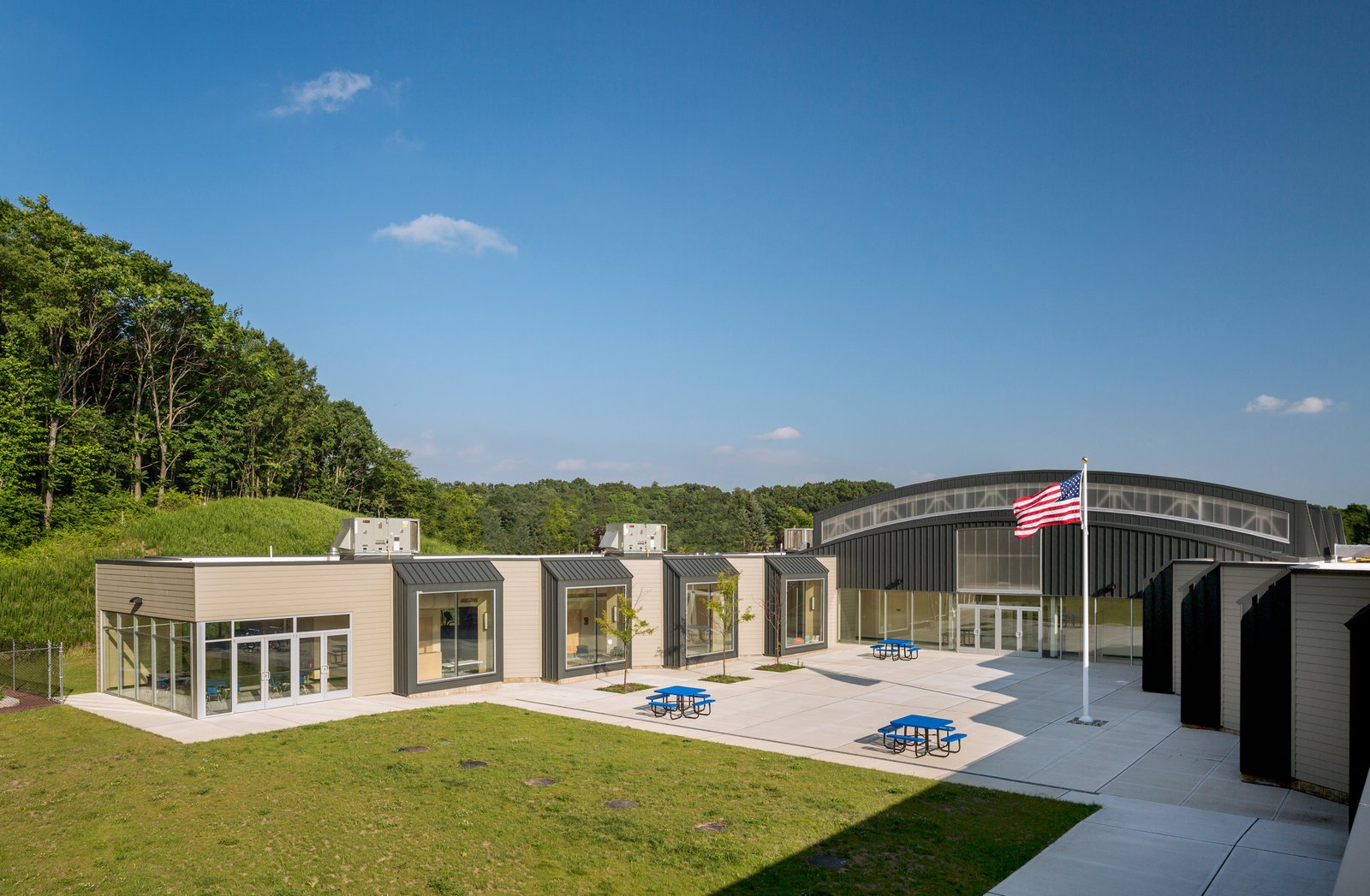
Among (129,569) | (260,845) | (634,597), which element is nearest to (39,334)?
(129,569)

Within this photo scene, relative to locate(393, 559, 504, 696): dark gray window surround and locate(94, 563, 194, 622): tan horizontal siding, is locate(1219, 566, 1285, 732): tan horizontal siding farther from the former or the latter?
locate(94, 563, 194, 622): tan horizontal siding

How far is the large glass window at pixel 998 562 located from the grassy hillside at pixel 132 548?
23232mm

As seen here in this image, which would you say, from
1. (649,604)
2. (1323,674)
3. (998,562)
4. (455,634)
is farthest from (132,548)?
(1323,674)

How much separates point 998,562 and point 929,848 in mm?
22539

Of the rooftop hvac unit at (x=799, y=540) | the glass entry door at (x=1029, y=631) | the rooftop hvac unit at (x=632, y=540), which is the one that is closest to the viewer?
the rooftop hvac unit at (x=632, y=540)

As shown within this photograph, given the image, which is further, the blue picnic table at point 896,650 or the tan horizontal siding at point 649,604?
the blue picnic table at point 896,650

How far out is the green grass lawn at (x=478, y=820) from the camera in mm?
9711

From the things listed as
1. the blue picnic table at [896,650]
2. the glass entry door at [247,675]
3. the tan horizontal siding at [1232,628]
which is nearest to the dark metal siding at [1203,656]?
the tan horizontal siding at [1232,628]

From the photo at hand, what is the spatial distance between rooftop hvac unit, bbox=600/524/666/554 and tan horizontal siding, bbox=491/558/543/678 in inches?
137

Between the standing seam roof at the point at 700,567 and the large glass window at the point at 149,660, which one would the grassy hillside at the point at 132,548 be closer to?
the large glass window at the point at 149,660

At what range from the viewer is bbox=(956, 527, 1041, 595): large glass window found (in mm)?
31062

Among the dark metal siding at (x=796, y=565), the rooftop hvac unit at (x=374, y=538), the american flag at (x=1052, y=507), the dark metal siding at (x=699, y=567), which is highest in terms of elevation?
the american flag at (x=1052, y=507)

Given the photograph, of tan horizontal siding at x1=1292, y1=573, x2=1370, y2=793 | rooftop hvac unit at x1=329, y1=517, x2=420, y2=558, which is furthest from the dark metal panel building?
rooftop hvac unit at x1=329, y1=517, x2=420, y2=558

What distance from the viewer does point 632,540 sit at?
27734 millimetres
